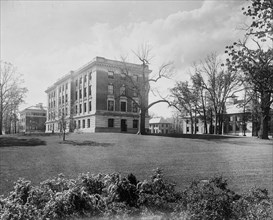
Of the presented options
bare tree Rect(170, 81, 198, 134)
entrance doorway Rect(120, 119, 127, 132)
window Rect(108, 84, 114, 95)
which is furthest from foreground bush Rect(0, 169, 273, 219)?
entrance doorway Rect(120, 119, 127, 132)

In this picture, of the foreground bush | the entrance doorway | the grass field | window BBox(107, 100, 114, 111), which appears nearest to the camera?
the foreground bush

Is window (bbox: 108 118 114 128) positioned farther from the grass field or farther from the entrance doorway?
the grass field

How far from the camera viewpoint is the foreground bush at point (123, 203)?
4.96m

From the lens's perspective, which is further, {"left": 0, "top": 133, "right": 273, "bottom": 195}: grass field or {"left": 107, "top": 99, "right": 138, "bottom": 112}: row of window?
{"left": 107, "top": 99, "right": 138, "bottom": 112}: row of window

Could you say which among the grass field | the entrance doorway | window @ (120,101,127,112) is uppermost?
window @ (120,101,127,112)

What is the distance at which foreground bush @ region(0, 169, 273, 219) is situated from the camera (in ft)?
16.3

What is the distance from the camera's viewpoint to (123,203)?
5.70 m

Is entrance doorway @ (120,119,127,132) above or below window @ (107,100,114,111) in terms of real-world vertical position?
below

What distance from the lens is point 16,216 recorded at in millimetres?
4410

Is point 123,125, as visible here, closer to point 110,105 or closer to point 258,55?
point 110,105

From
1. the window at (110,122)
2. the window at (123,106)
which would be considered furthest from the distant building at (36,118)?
the window at (123,106)

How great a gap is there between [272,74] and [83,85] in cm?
3731

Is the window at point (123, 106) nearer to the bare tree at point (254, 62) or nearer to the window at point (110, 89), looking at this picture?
the window at point (110, 89)

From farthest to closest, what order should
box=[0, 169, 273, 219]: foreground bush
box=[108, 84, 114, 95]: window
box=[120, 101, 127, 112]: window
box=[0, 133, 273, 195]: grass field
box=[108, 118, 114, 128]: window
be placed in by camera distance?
1. box=[120, 101, 127, 112]: window
2. box=[108, 118, 114, 128]: window
3. box=[108, 84, 114, 95]: window
4. box=[0, 133, 273, 195]: grass field
5. box=[0, 169, 273, 219]: foreground bush
